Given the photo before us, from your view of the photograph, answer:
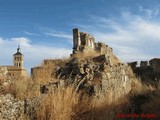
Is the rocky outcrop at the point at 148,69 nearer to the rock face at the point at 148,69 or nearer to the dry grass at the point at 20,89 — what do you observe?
the rock face at the point at 148,69

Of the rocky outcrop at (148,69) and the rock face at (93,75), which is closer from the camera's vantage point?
the rock face at (93,75)

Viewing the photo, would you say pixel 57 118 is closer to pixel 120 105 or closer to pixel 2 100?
pixel 2 100

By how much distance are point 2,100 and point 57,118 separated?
150cm

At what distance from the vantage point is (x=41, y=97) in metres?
9.62

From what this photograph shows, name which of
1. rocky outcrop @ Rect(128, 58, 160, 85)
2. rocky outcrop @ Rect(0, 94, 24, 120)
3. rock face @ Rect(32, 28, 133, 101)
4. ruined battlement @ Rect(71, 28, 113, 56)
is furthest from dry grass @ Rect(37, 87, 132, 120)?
rocky outcrop @ Rect(128, 58, 160, 85)

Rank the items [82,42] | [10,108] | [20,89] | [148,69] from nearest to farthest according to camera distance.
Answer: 1. [10,108]
2. [20,89]
3. [82,42]
4. [148,69]

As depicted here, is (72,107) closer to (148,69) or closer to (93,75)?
(93,75)

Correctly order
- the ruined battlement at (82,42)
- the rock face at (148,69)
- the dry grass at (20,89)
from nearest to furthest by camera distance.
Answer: the dry grass at (20,89)
the ruined battlement at (82,42)
the rock face at (148,69)

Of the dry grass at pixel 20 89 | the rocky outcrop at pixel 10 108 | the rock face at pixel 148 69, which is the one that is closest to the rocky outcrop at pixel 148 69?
the rock face at pixel 148 69

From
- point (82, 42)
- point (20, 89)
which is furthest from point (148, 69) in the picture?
point (20, 89)

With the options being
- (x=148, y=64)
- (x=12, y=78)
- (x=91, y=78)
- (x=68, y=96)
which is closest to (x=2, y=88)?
(x=12, y=78)

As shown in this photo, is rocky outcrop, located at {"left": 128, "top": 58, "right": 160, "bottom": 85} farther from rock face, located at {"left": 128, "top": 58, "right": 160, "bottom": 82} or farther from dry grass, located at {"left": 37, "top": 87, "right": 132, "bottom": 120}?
dry grass, located at {"left": 37, "top": 87, "right": 132, "bottom": 120}

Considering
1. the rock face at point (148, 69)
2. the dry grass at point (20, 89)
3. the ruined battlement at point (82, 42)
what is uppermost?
the ruined battlement at point (82, 42)

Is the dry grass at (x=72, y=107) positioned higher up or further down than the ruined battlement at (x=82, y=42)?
further down
